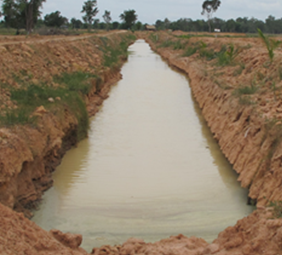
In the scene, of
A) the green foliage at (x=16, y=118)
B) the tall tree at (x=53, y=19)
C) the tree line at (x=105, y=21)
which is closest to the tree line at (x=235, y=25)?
the tree line at (x=105, y=21)

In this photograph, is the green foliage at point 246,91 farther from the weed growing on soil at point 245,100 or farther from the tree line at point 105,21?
the tree line at point 105,21

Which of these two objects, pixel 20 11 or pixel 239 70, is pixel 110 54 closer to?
pixel 20 11

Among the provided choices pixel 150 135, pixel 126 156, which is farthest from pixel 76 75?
pixel 126 156

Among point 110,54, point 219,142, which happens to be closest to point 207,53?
point 110,54

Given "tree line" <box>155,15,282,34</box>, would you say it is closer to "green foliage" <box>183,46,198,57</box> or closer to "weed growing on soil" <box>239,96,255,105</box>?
"green foliage" <box>183,46,198,57</box>

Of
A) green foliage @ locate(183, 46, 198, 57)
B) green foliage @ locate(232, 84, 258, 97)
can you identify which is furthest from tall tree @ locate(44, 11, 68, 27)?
green foliage @ locate(232, 84, 258, 97)

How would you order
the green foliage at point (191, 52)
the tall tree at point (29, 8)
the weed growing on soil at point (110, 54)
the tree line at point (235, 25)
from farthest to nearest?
the tree line at point (235, 25)
the tall tree at point (29, 8)
the green foliage at point (191, 52)
the weed growing on soil at point (110, 54)

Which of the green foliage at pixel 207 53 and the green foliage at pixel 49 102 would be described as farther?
the green foliage at pixel 207 53

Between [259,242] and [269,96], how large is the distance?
6799mm

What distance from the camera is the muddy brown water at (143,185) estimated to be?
22.2 feet

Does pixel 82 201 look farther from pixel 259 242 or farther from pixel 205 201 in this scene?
pixel 259 242

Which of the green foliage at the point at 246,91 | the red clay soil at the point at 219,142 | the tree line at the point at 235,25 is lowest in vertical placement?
the red clay soil at the point at 219,142

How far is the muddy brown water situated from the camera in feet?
22.2

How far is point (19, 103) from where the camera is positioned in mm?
9453
